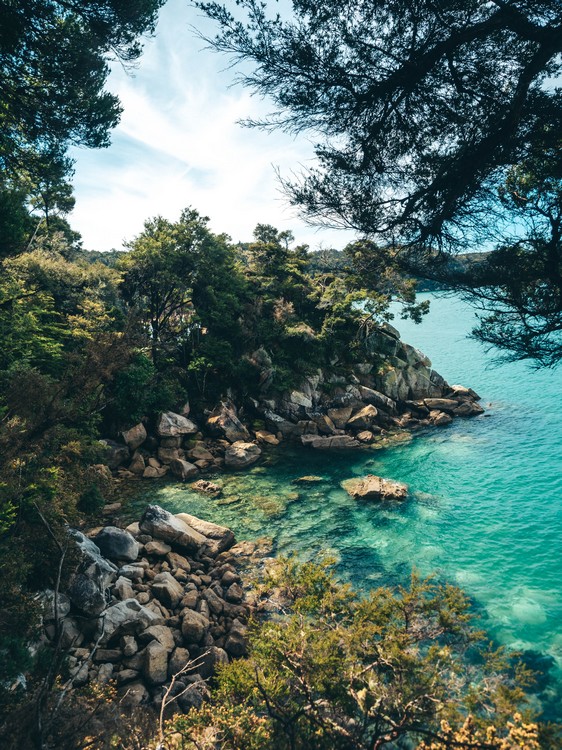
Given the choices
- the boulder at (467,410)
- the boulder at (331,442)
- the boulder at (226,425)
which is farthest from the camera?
the boulder at (467,410)

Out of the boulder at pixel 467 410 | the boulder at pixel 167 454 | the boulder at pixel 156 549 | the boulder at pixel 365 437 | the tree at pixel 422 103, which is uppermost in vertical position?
the tree at pixel 422 103

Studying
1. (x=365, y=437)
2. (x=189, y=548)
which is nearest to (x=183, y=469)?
(x=189, y=548)

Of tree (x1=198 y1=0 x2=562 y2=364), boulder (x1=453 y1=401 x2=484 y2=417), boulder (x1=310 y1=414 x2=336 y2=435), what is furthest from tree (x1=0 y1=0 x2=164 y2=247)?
boulder (x1=453 y1=401 x2=484 y2=417)

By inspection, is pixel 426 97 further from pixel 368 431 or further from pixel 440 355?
pixel 440 355

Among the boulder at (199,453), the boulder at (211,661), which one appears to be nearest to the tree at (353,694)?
the boulder at (211,661)

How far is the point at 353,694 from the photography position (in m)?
5.60

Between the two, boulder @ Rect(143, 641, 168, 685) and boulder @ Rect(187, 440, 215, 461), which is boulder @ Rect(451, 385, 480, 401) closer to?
boulder @ Rect(187, 440, 215, 461)

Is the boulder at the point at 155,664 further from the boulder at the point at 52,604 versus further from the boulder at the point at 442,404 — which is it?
the boulder at the point at 442,404

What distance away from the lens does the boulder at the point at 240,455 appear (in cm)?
1997

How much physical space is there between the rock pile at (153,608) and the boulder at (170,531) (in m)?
0.03

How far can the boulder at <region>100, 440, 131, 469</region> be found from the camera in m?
17.9

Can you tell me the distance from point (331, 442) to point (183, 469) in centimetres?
949

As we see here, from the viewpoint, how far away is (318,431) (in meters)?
23.9

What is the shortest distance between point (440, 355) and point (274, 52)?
47574mm
